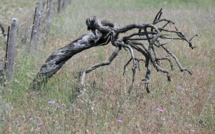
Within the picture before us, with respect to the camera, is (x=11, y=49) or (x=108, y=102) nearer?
(x=108, y=102)

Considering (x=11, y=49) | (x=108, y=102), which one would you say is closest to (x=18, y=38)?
(x=11, y=49)

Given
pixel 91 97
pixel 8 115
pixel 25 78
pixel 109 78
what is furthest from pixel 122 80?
pixel 8 115

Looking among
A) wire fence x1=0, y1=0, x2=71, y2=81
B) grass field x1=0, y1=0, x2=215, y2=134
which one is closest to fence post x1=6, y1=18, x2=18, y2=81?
wire fence x1=0, y1=0, x2=71, y2=81

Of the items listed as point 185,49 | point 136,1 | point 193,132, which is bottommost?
point 193,132

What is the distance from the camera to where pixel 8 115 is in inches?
159

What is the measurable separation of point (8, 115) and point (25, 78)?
65.4 inches

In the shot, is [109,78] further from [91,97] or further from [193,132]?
[193,132]

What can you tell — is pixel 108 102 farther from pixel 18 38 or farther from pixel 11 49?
pixel 18 38

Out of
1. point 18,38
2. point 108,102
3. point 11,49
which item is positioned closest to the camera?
point 108,102

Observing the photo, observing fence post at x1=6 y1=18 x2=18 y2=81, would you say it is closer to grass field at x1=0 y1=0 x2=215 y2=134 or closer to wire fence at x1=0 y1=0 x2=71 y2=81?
wire fence at x1=0 y1=0 x2=71 y2=81

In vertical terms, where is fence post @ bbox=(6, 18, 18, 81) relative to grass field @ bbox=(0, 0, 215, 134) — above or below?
above

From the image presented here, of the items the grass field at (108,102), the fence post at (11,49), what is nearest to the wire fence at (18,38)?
the fence post at (11,49)

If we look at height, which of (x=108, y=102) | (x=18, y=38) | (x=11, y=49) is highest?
(x=18, y=38)

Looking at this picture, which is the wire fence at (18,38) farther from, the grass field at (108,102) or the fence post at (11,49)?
the grass field at (108,102)
